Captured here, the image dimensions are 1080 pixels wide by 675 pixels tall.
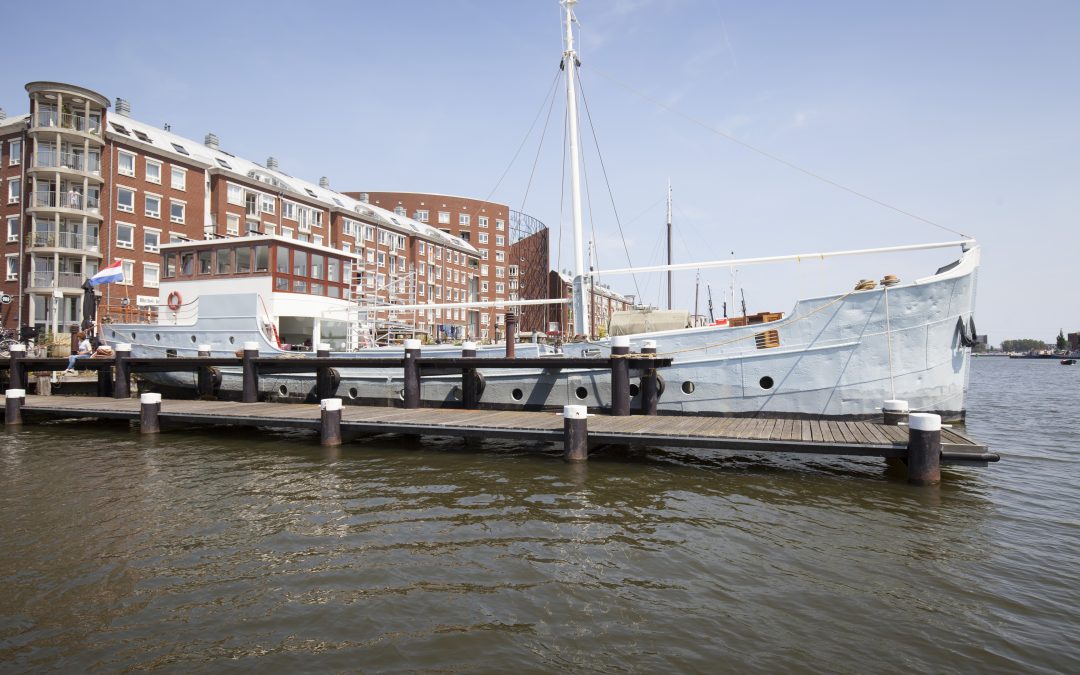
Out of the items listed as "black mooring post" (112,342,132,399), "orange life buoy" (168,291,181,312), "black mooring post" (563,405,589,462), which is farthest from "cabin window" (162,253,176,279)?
"black mooring post" (563,405,589,462)

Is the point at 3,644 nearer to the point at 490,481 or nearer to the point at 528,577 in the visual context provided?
the point at 528,577

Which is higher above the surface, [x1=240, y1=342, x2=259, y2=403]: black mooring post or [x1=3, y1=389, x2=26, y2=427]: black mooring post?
[x1=240, y1=342, x2=259, y2=403]: black mooring post

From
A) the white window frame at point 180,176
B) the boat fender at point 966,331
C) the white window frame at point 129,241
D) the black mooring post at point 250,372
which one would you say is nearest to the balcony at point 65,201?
the white window frame at point 129,241

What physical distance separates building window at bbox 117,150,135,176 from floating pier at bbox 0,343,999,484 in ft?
78.7

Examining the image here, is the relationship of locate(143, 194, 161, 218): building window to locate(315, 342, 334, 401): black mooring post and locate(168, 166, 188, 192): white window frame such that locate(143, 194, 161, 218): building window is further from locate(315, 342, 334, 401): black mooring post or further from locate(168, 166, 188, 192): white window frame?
locate(315, 342, 334, 401): black mooring post

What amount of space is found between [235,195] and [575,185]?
121ft

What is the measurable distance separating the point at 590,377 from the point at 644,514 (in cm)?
664

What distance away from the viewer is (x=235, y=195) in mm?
42844

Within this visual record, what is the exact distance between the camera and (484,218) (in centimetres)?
8038

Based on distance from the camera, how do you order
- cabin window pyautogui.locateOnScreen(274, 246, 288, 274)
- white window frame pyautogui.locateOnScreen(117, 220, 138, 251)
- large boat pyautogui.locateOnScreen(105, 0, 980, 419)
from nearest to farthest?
1. large boat pyautogui.locateOnScreen(105, 0, 980, 419)
2. cabin window pyautogui.locateOnScreen(274, 246, 288, 274)
3. white window frame pyautogui.locateOnScreen(117, 220, 138, 251)

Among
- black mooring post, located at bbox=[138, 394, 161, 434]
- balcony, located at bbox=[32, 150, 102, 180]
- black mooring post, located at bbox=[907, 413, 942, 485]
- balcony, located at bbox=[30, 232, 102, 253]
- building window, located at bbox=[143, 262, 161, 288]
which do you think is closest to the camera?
black mooring post, located at bbox=[907, 413, 942, 485]

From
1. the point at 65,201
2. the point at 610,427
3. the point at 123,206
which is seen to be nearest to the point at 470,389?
the point at 610,427

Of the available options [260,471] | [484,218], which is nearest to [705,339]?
[260,471]

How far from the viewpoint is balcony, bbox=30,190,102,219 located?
3406cm
